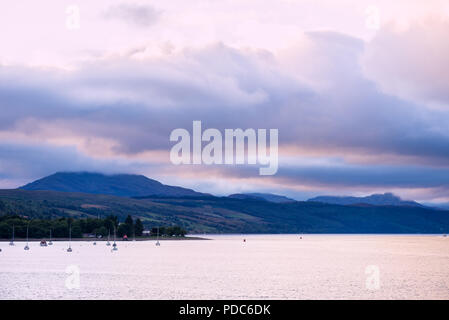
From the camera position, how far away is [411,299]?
11350cm

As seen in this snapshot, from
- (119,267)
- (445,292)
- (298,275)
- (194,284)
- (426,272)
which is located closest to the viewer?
(445,292)

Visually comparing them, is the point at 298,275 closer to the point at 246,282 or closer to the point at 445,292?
the point at 246,282
